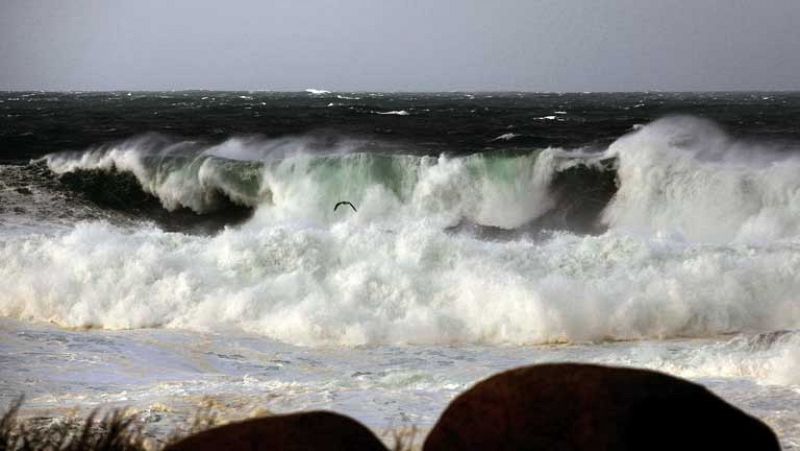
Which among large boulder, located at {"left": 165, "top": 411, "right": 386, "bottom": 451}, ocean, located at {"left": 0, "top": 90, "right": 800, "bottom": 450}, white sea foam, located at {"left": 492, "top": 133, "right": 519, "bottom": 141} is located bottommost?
ocean, located at {"left": 0, "top": 90, "right": 800, "bottom": 450}

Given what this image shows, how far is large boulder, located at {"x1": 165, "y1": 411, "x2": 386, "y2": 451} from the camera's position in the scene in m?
2.87

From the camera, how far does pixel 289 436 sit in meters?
2.88

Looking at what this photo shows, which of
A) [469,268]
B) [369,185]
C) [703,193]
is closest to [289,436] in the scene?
[469,268]

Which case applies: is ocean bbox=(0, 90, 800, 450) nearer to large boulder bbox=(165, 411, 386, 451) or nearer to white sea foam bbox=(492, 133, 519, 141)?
large boulder bbox=(165, 411, 386, 451)

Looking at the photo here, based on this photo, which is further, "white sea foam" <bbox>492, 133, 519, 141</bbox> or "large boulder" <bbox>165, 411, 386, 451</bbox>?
"white sea foam" <bbox>492, 133, 519, 141</bbox>

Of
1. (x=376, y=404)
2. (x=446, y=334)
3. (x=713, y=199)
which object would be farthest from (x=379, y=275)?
(x=713, y=199)

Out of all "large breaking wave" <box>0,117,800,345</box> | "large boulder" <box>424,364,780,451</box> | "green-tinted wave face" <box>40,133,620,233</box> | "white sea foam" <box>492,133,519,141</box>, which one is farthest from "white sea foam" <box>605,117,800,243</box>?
"large boulder" <box>424,364,780,451</box>

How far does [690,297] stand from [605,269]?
1.37 m

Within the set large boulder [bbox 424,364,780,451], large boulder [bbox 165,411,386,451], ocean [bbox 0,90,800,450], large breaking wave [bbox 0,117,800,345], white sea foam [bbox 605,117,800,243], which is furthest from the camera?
white sea foam [bbox 605,117,800,243]

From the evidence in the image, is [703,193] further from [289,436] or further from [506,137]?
[289,436]

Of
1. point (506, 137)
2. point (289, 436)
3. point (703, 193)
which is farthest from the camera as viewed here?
point (506, 137)

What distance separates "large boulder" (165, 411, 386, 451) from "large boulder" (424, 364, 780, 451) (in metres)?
0.27

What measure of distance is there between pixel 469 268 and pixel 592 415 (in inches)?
381

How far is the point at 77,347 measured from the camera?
9.79 m
